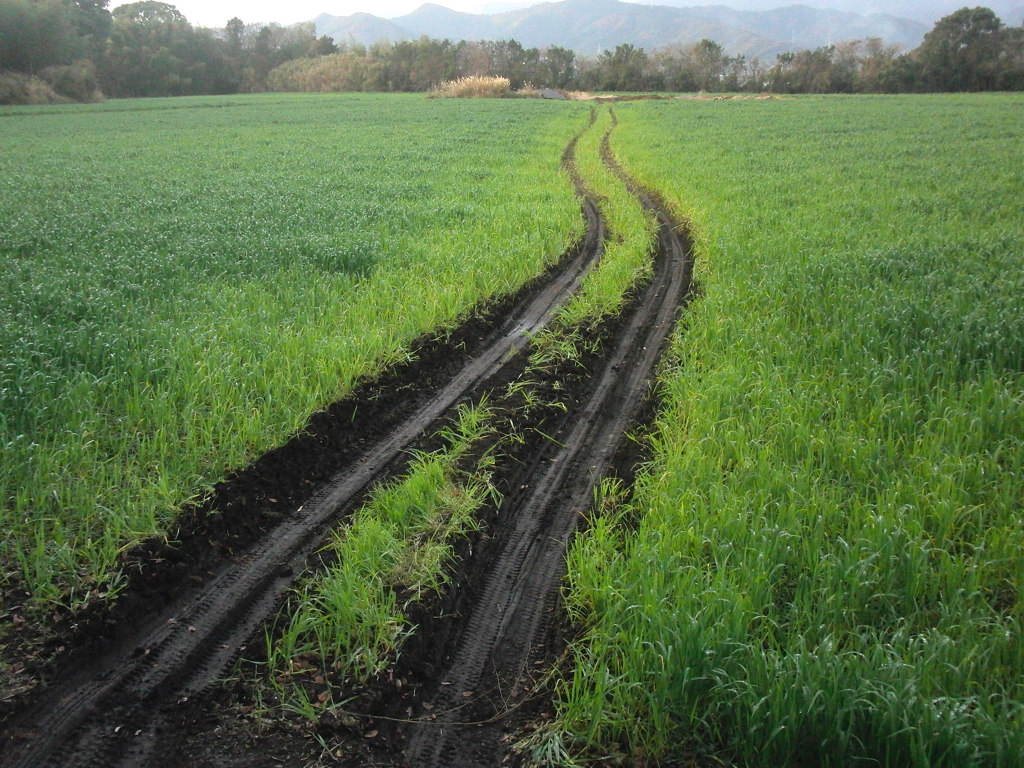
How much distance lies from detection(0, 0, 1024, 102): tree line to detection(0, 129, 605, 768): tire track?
63.2m

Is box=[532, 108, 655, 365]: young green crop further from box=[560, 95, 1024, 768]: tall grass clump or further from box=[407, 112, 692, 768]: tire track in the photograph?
box=[560, 95, 1024, 768]: tall grass clump

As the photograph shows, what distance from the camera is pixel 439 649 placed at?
3092mm

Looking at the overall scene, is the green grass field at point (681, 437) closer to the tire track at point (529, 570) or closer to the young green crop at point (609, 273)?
the young green crop at point (609, 273)

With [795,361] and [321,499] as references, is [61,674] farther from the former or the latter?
[795,361]

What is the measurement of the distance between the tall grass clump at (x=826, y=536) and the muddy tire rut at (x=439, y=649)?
0.33m

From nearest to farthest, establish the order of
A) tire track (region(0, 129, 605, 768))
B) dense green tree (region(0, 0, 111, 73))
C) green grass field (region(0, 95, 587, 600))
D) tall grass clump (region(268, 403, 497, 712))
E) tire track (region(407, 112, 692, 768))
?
tire track (region(0, 129, 605, 768))
tire track (region(407, 112, 692, 768))
tall grass clump (region(268, 403, 497, 712))
green grass field (region(0, 95, 587, 600))
dense green tree (region(0, 0, 111, 73))

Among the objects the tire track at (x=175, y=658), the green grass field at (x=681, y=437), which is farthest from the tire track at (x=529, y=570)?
the tire track at (x=175, y=658)

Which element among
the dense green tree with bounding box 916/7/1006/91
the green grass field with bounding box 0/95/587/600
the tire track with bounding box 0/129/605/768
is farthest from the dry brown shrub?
the tire track with bounding box 0/129/605/768

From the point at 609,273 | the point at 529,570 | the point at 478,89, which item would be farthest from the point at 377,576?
the point at 478,89

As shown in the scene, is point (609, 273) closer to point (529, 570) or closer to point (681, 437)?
point (681, 437)

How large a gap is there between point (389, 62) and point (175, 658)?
86.6 metres

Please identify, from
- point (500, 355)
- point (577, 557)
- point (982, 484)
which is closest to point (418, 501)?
point (577, 557)

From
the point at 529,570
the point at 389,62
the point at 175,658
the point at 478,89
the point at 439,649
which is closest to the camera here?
the point at 175,658

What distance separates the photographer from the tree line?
54.6 metres
